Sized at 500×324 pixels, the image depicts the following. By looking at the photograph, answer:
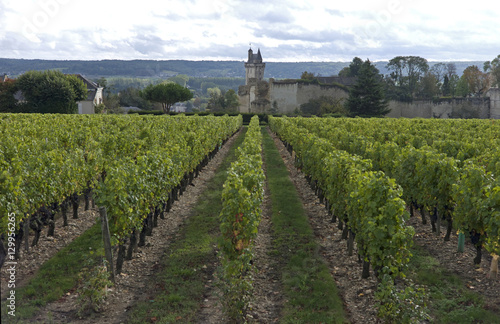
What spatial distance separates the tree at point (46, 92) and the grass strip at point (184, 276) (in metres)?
48.1

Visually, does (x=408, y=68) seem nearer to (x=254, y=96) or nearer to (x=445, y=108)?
(x=445, y=108)

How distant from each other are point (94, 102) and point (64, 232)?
203ft

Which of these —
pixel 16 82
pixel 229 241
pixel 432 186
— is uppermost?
pixel 16 82

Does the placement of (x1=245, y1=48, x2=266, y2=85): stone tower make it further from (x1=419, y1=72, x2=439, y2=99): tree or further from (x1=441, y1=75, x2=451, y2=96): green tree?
(x1=441, y1=75, x2=451, y2=96): green tree

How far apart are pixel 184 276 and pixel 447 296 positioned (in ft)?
15.8

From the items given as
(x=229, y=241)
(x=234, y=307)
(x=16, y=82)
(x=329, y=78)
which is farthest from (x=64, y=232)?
(x=329, y=78)

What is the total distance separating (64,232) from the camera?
422 inches

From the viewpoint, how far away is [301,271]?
864 centimetres

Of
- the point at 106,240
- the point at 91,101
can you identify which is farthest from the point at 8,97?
the point at 106,240

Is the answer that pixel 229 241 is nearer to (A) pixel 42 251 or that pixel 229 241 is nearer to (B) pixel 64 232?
(A) pixel 42 251

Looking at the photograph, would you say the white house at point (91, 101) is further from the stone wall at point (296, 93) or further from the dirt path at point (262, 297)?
the dirt path at point (262, 297)

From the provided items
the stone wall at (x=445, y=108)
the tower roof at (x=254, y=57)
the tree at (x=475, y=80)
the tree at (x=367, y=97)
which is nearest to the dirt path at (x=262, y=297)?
the tree at (x=367, y=97)

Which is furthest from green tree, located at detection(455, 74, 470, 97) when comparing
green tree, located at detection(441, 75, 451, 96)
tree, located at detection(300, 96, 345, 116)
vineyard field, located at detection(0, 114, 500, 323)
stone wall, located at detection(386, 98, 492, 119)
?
vineyard field, located at detection(0, 114, 500, 323)

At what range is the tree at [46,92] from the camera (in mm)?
53906
